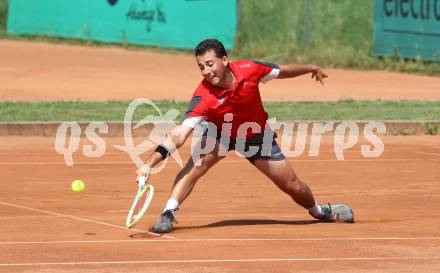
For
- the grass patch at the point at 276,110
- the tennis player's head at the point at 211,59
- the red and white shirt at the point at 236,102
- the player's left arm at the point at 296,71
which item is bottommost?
the grass patch at the point at 276,110

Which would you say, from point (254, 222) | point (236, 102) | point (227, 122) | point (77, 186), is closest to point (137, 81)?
point (77, 186)

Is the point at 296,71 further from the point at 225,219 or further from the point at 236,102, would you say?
the point at 225,219

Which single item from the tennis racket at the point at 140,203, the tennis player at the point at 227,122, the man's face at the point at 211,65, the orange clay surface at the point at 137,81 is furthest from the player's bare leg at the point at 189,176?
the orange clay surface at the point at 137,81

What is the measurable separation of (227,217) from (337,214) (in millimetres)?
1107

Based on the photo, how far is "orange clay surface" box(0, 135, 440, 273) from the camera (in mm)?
10320

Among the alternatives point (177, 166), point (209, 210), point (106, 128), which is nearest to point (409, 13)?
point (106, 128)

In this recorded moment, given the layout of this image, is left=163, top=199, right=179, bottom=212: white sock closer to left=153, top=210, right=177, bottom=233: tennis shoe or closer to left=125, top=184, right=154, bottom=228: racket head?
left=153, top=210, right=177, bottom=233: tennis shoe

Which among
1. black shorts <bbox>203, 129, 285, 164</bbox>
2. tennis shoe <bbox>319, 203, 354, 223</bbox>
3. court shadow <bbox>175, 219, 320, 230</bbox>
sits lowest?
court shadow <bbox>175, 219, 320, 230</bbox>

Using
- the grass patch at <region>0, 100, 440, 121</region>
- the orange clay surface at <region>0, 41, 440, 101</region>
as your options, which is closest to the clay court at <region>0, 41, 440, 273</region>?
the grass patch at <region>0, 100, 440, 121</region>

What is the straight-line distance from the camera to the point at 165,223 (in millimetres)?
11594

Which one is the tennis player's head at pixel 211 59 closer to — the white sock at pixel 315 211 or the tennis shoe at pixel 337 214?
the white sock at pixel 315 211

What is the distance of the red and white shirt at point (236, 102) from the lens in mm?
11414

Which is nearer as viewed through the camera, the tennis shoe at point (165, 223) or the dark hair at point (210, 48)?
the dark hair at point (210, 48)

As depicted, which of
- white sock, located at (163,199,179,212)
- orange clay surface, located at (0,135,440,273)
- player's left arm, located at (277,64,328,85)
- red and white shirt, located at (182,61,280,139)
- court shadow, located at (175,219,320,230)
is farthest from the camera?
court shadow, located at (175,219,320,230)
